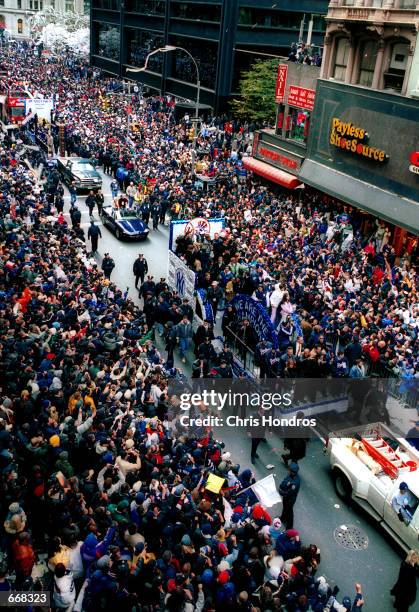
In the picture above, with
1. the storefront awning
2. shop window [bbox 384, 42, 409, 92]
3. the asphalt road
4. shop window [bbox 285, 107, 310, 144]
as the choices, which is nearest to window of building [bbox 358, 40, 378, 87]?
shop window [bbox 384, 42, 409, 92]

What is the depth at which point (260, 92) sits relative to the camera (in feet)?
147

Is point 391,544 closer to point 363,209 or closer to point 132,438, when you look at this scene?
point 132,438

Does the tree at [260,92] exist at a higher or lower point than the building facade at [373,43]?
lower

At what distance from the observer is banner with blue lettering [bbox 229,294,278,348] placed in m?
15.8

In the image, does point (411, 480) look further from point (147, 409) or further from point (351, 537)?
point (147, 409)

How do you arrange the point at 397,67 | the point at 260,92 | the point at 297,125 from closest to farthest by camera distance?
the point at 397,67 → the point at 297,125 → the point at 260,92

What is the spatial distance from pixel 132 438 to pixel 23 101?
40252 mm

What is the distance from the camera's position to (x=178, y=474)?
11039 millimetres

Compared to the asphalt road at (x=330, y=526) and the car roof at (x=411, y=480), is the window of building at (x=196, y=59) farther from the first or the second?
the car roof at (x=411, y=480)

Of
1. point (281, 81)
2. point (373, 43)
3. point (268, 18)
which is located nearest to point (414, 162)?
point (373, 43)

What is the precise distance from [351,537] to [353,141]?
19.4 m

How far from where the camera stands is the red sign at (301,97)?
103 feet

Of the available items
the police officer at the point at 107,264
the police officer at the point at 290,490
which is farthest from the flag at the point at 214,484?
the police officer at the point at 107,264

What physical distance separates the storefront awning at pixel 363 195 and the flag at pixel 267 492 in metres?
14.9
